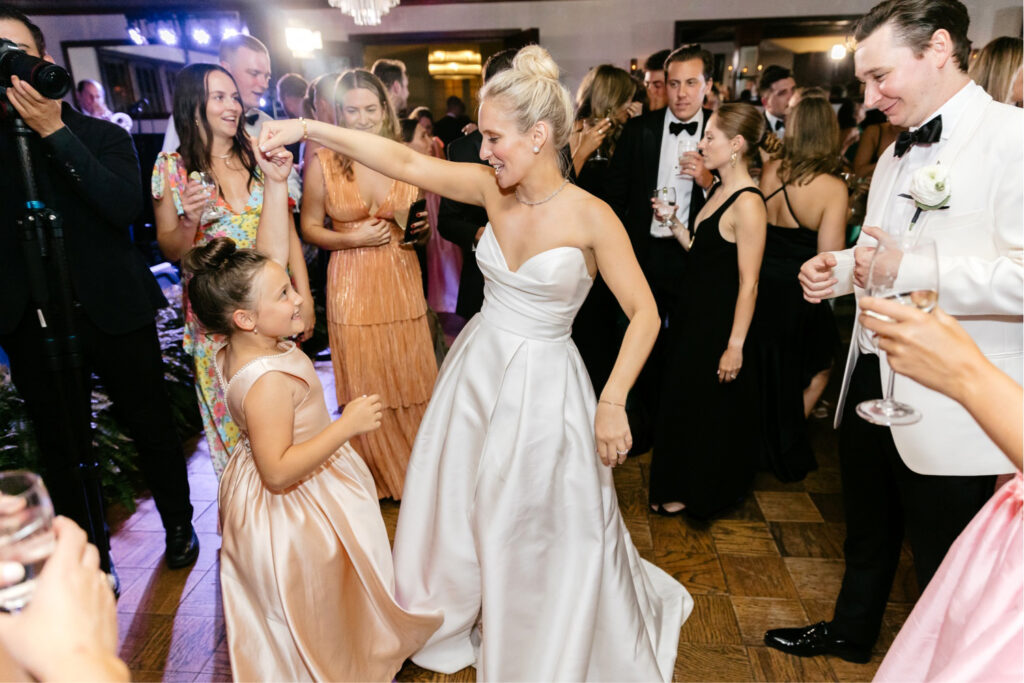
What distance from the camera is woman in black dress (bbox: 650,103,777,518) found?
7.86ft

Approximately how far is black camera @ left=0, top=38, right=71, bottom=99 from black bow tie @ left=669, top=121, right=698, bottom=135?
2.48 meters

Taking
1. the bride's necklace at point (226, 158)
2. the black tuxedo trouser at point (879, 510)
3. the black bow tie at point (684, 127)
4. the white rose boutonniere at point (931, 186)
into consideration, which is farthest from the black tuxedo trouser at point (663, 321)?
the bride's necklace at point (226, 158)

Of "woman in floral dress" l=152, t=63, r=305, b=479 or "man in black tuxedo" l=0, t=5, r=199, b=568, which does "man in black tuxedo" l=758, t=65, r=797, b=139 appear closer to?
"woman in floral dress" l=152, t=63, r=305, b=479

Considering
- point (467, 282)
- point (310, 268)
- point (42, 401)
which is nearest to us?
point (42, 401)

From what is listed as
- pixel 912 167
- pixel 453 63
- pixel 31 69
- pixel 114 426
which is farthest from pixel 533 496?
pixel 453 63

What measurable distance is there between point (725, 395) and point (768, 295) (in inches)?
24.0

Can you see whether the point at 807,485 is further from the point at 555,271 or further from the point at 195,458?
the point at 195,458

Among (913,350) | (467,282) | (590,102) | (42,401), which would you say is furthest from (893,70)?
(42,401)

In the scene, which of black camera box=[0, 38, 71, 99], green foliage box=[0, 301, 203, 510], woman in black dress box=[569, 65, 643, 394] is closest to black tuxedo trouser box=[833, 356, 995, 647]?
woman in black dress box=[569, 65, 643, 394]

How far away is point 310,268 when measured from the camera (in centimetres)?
548

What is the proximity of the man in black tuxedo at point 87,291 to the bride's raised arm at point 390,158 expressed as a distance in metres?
0.66

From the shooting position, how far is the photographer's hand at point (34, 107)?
1693 mm

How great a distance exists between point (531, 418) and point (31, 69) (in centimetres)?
149

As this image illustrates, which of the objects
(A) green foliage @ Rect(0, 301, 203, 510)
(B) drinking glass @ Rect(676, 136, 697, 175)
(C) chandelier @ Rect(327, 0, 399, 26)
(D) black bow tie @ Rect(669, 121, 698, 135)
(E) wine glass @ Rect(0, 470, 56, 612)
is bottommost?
(A) green foliage @ Rect(0, 301, 203, 510)
